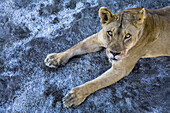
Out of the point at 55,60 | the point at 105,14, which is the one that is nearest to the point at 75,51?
the point at 55,60

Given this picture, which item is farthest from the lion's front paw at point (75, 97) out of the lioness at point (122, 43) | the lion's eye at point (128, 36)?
the lion's eye at point (128, 36)

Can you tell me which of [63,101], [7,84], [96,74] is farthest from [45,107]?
[96,74]

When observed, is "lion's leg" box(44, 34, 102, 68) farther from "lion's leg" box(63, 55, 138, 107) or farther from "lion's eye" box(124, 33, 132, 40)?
"lion's eye" box(124, 33, 132, 40)

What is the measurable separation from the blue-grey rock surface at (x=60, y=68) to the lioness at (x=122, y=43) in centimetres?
10

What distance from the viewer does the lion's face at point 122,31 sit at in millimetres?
2037

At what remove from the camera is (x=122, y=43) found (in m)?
2.06

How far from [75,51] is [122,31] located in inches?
33.4

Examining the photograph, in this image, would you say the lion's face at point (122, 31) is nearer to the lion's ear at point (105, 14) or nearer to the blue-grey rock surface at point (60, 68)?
the lion's ear at point (105, 14)

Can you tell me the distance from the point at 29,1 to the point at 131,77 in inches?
77.0

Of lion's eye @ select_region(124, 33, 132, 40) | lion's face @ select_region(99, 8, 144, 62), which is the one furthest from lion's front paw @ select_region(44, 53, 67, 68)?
lion's eye @ select_region(124, 33, 132, 40)

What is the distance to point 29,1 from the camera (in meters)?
3.18

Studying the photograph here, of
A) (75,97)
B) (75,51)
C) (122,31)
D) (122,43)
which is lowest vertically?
(75,97)

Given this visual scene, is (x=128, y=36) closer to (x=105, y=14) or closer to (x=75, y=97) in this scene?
(x=105, y=14)

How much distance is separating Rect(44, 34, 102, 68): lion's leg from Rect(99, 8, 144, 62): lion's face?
1.80ft
